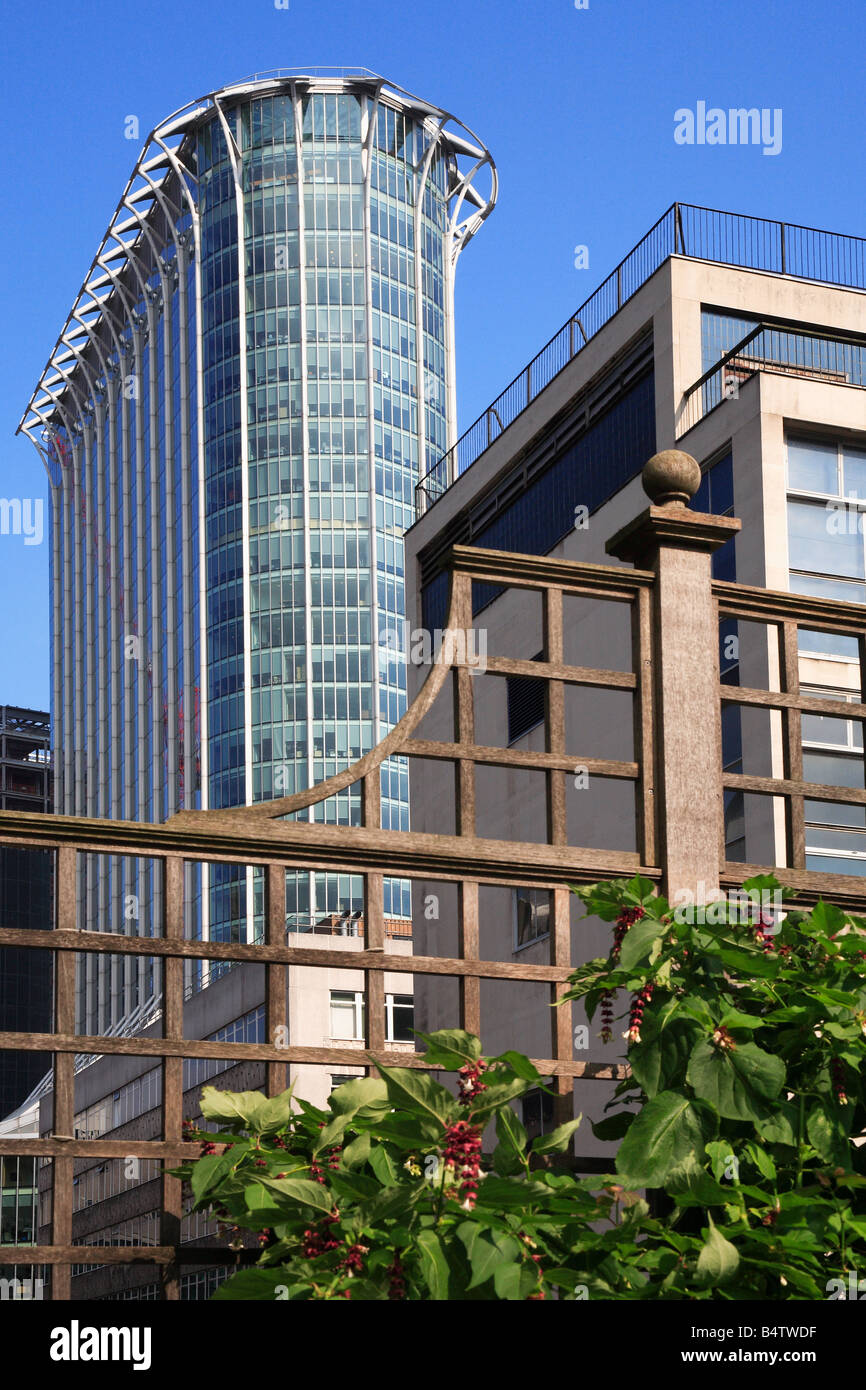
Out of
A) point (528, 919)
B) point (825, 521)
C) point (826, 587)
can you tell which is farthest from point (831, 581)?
point (528, 919)

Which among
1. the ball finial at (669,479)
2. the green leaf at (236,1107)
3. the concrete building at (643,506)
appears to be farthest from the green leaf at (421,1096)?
the concrete building at (643,506)

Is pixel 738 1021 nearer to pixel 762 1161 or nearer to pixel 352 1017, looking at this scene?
pixel 762 1161

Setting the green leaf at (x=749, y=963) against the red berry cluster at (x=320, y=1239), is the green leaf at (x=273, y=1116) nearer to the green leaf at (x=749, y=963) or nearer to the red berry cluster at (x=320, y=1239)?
the red berry cluster at (x=320, y=1239)

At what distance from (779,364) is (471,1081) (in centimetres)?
2447

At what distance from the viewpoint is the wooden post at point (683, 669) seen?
8.75 meters

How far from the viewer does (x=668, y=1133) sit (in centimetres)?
654

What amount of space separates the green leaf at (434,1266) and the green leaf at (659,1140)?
3.07ft

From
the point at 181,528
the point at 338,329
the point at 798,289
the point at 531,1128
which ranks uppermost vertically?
the point at 338,329

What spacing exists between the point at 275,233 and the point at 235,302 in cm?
500

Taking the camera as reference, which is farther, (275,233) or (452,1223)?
(275,233)

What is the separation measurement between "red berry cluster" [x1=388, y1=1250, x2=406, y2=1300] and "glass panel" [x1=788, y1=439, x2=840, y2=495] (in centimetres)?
2330
